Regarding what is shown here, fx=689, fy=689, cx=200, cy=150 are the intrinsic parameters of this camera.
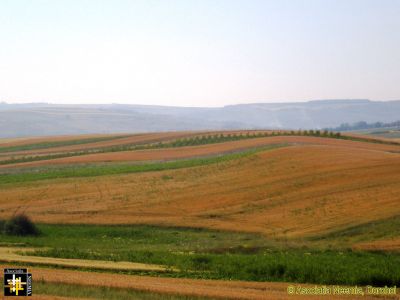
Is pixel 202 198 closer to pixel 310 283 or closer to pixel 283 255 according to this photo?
pixel 283 255

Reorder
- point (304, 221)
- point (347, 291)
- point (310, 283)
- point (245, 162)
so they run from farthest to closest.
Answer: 1. point (245, 162)
2. point (304, 221)
3. point (310, 283)
4. point (347, 291)

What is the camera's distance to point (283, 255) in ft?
74.4

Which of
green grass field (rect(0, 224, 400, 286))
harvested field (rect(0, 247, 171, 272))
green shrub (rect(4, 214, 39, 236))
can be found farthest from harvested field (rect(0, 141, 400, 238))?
harvested field (rect(0, 247, 171, 272))

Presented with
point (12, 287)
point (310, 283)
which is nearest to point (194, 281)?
point (310, 283)

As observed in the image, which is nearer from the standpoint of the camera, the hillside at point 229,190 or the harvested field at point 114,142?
the hillside at point 229,190

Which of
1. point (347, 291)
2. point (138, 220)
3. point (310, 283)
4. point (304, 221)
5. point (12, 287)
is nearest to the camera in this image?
point (12, 287)

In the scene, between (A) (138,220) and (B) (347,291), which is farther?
(A) (138,220)

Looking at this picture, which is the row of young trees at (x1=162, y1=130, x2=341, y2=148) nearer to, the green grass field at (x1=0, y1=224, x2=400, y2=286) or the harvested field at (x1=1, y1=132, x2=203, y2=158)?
the harvested field at (x1=1, y1=132, x2=203, y2=158)

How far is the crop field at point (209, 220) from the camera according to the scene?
19359 millimetres

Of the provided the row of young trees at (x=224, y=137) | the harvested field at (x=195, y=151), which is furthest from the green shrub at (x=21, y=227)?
the row of young trees at (x=224, y=137)

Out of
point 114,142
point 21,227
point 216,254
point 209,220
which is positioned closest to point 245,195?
point 209,220

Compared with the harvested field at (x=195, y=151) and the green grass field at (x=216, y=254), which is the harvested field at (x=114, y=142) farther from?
the green grass field at (x=216, y=254)

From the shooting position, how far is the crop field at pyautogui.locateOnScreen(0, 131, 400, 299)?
19359 mm

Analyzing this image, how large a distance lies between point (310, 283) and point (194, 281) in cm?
323
